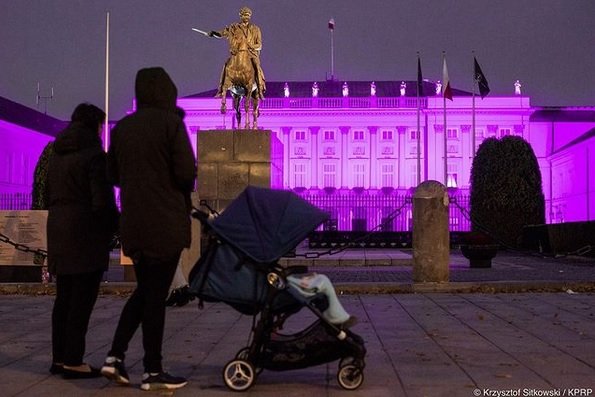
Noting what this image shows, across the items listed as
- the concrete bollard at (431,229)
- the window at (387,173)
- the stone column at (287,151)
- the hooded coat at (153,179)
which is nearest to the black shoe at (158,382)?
the hooded coat at (153,179)

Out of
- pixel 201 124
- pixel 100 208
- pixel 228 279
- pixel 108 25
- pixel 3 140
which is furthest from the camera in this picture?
pixel 201 124

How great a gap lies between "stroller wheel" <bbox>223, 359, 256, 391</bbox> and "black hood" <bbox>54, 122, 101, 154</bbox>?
177 cm

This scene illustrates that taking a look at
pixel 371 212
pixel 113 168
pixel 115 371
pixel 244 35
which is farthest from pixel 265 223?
pixel 371 212

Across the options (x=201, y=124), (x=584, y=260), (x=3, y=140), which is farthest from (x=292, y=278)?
(x=201, y=124)

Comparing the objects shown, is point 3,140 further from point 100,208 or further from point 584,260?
point 100,208

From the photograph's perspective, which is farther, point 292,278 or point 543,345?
point 543,345

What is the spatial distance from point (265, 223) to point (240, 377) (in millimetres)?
923

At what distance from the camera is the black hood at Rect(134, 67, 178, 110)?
5148 millimetres

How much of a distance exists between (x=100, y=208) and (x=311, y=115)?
76540mm

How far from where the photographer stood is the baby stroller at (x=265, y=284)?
494cm

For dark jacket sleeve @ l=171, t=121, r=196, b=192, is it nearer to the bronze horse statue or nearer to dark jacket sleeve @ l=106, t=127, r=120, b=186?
dark jacket sleeve @ l=106, t=127, r=120, b=186

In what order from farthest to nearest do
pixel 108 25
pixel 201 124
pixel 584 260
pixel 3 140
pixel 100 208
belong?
pixel 201 124, pixel 3 140, pixel 108 25, pixel 584 260, pixel 100 208

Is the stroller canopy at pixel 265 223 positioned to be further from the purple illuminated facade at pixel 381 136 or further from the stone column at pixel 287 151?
the stone column at pixel 287 151

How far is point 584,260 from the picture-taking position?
22.6m
